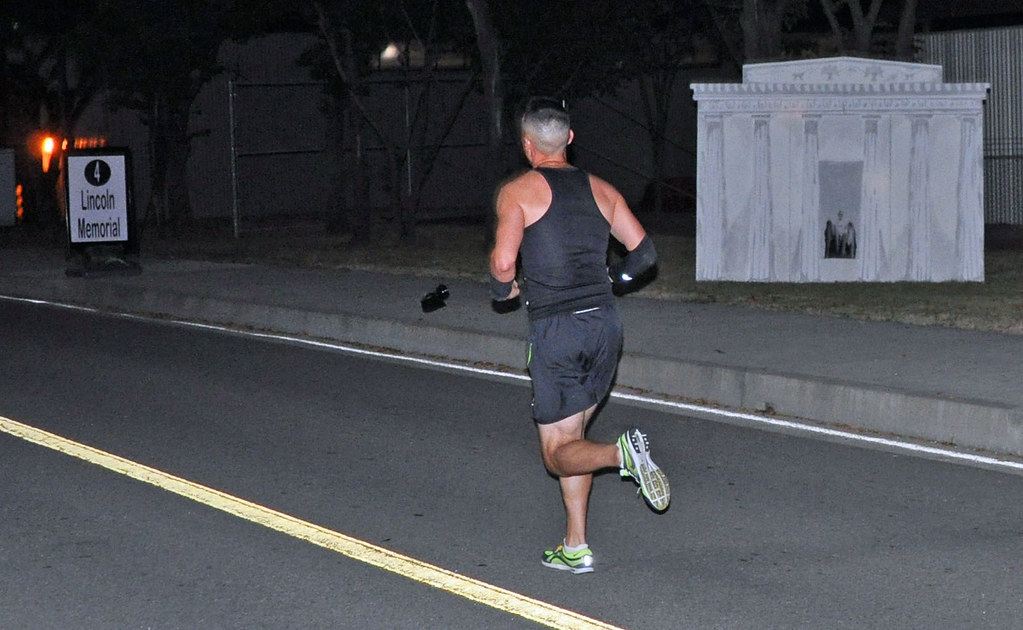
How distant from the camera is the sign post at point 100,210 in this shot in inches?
769

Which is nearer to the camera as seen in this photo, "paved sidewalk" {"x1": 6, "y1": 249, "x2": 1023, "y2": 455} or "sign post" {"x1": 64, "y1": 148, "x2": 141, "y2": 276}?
"paved sidewalk" {"x1": 6, "y1": 249, "x2": 1023, "y2": 455}

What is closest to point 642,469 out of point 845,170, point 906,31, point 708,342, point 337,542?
point 337,542

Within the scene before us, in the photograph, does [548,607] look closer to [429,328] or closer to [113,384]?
[113,384]

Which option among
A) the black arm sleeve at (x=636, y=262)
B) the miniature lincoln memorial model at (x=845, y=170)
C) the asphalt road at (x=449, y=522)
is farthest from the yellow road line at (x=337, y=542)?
the miniature lincoln memorial model at (x=845, y=170)

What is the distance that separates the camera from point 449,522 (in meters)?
7.50

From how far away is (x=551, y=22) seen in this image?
78.0 ft

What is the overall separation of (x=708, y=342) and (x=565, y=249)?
617 cm

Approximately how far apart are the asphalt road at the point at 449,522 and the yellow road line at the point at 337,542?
70mm

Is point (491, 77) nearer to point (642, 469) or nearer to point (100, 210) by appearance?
point (100, 210)

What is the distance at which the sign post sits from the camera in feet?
64.1

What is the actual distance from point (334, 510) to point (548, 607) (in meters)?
1.92

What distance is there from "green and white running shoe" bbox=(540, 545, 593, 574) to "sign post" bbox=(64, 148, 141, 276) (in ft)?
45.6

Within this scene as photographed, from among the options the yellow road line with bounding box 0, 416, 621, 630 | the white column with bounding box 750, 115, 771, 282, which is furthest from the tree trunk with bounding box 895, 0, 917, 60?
the yellow road line with bounding box 0, 416, 621, 630

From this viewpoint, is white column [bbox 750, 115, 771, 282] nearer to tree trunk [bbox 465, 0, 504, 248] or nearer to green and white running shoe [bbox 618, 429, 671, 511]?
tree trunk [bbox 465, 0, 504, 248]
